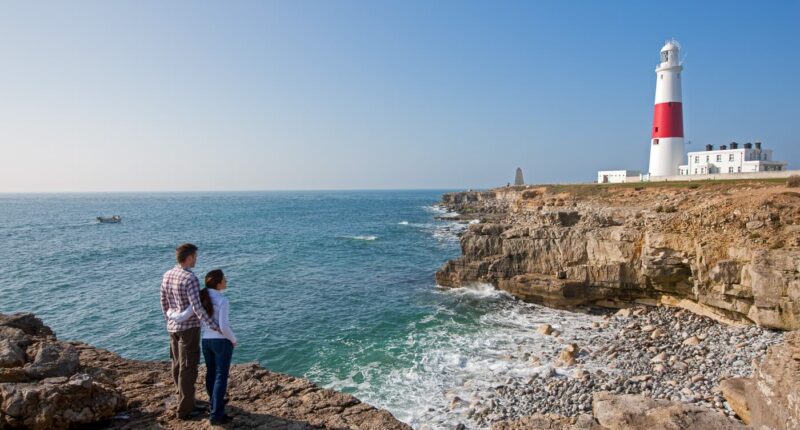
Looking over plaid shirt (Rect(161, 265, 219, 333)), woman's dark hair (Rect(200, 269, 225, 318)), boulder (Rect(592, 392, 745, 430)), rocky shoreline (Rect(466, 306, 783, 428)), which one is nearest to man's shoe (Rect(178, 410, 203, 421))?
plaid shirt (Rect(161, 265, 219, 333))

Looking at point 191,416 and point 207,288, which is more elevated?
point 207,288

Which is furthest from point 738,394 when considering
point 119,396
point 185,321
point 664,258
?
point 119,396

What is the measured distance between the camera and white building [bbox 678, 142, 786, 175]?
49500 mm

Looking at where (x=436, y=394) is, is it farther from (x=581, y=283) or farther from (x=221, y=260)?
(x=221, y=260)

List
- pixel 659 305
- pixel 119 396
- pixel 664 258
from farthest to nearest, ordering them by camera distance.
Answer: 1. pixel 659 305
2. pixel 664 258
3. pixel 119 396

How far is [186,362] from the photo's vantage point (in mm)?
A: 6035

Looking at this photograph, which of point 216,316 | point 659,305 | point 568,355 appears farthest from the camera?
point 659,305

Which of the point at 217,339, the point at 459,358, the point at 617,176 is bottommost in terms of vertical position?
the point at 459,358

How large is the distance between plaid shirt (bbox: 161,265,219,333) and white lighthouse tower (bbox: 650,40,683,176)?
52.9m

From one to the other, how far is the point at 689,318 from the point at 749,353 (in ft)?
13.2

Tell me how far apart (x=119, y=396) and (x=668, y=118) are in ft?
178

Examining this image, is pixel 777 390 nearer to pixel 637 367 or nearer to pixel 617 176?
pixel 637 367

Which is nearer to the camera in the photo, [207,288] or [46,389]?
[46,389]

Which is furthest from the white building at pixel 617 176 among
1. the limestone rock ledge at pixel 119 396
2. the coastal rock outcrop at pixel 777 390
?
the limestone rock ledge at pixel 119 396
